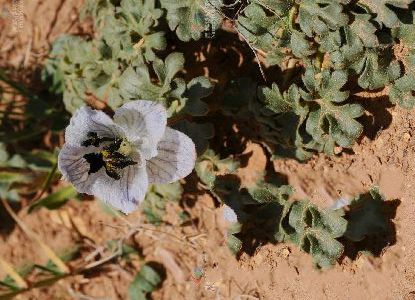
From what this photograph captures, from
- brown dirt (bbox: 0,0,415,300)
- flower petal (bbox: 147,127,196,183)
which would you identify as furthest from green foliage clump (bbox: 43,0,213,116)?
brown dirt (bbox: 0,0,415,300)

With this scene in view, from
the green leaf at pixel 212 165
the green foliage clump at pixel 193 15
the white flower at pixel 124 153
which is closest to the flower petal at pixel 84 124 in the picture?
the white flower at pixel 124 153

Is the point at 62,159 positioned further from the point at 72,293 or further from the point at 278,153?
the point at 72,293

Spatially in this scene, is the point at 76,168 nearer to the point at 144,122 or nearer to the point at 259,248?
the point at 144,122

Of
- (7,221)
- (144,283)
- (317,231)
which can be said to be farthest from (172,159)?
(7,221)

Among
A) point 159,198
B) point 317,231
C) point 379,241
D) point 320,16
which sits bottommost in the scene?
point 159,198

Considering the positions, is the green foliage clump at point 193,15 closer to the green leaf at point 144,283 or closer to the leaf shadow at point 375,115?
the leaf shadow at point 375,115

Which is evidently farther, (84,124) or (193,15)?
(193,15)

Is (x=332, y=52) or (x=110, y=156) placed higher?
(x=332, y=52)

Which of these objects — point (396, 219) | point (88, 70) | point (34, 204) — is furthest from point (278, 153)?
point (34, 204)

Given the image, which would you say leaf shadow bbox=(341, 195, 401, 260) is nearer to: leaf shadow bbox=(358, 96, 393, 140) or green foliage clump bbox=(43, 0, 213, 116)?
leaf shadow bbox=(358, 96, 393, 140)
